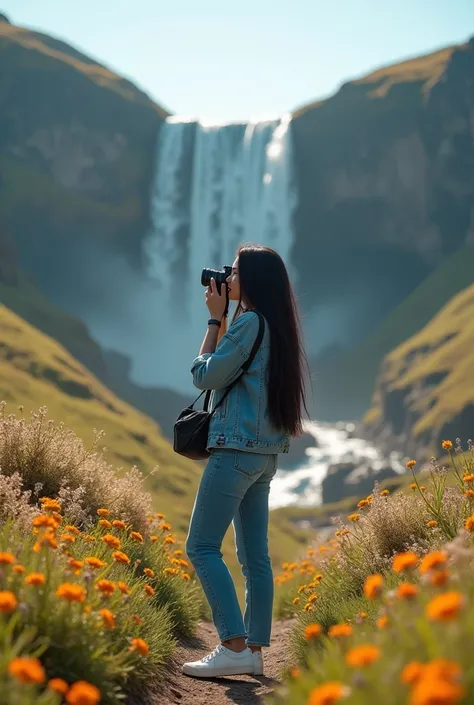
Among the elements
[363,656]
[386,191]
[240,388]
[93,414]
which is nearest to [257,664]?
[240,388]

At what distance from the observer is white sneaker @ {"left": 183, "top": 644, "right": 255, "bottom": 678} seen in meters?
5.52

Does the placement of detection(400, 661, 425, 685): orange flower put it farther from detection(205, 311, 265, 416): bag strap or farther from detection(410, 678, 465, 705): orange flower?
detection(205, 311, 265, 416): bag strap

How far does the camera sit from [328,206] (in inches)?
3514

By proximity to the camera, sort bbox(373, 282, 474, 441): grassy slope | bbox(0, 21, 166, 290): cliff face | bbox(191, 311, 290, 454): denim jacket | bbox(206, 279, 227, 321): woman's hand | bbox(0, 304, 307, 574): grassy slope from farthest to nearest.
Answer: bbox(0, 21, 166, 290): cliff face
bbox(373, 282, 474, 441): grassy slope
bbox(0, 304, 307, 574): grassy slope
bbox(206, 279, 227, 321): woman's hand
bbox(191, 311, 290, 454): denim jacket

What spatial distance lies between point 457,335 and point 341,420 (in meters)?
12.9

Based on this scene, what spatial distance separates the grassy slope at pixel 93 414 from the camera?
2770 centimetres

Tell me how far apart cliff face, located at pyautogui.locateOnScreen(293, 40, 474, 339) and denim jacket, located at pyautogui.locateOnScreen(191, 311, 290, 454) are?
82926 millimetres

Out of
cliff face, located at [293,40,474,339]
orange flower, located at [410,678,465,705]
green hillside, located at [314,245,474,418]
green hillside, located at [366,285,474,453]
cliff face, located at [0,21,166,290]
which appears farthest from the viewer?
cliff face, located at [293,40,474,339]

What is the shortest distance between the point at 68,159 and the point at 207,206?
20.9 m

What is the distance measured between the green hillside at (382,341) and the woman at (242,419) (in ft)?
216

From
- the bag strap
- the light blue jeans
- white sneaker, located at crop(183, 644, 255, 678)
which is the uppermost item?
the bag strap

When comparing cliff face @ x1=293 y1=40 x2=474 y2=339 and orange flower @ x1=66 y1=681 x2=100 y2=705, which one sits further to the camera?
cliff face @ x1=293 y1=40 x2=474 y2=339

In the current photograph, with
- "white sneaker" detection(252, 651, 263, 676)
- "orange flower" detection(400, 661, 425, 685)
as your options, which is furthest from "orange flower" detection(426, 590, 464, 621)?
"white sneaker" detection(252, 651, 263, 676)

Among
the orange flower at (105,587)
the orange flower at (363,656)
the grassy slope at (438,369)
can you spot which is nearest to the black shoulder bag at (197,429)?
the orange flower at (105,587)
